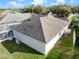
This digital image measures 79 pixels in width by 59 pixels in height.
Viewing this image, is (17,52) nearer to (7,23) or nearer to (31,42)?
(31,42)

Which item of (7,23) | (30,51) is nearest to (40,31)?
(30,51)

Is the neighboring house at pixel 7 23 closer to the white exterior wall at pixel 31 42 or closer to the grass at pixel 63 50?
the white exterior wall at pixel 31 42

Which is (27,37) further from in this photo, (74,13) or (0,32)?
(74,13)

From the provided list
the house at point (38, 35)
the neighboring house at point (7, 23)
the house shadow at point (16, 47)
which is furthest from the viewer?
the neighboring house at point (7, 23)

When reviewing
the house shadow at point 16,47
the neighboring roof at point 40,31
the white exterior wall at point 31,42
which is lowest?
the house shadow at point 16,47

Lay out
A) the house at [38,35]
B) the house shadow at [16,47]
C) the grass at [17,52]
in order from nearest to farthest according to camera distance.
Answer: the grass at [17,52], the house at [38,35], the house shadow at [16,47]

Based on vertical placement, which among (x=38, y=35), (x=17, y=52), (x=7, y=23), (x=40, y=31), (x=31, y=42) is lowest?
(x=17, y=52)

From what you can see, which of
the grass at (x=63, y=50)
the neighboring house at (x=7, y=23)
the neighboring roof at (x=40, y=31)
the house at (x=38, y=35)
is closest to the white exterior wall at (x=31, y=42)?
the house at (x=38, y=35)
